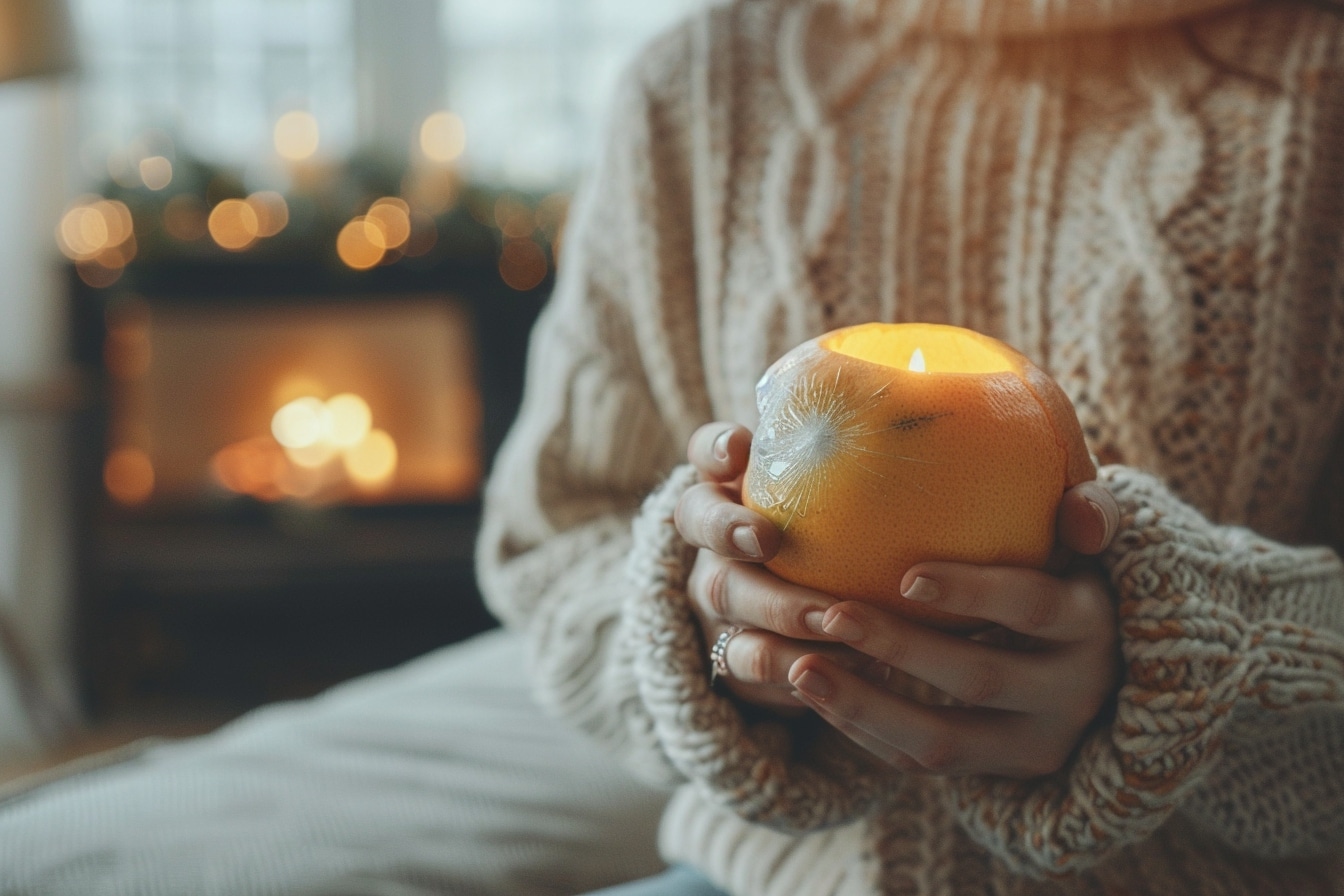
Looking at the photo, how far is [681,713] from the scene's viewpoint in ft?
1.78

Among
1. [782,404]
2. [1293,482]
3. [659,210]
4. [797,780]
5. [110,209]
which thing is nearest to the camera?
[782,404]

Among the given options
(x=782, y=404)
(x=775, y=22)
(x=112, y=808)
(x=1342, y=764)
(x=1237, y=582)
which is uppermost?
(x=775, y=22)

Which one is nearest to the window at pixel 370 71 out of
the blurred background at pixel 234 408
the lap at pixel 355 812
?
the blurred background at pixel 234 408

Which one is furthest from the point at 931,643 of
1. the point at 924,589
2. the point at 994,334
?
the point at 994,334

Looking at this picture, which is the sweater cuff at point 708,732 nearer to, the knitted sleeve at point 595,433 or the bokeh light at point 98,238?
the knitted sleeve at point 595,433

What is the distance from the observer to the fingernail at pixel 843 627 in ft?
1.35

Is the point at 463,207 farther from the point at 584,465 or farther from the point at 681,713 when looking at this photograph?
the point at 681,713

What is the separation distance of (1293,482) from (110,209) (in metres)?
2.51

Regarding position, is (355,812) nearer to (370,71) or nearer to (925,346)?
(925,346)

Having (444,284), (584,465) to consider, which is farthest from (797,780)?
(444,284)

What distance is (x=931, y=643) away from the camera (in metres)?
0.43

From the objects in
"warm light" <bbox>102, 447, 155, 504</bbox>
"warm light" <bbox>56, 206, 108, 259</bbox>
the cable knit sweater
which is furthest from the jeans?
"warm light" <bbox>56, 206, 108, 259</bbox>

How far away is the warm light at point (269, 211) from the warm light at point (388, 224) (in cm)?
20

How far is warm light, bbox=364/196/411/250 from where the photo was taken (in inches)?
98.8
